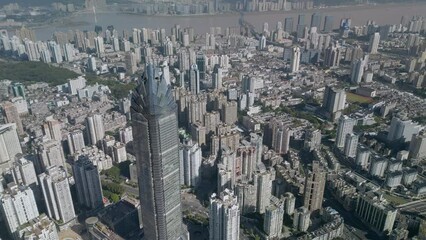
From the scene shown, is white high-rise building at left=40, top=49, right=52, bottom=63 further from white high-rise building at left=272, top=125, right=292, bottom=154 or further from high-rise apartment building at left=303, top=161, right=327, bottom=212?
high-rise apartment building at left=303, top=161, right=327, bottom=212

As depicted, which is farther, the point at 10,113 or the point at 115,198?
the point at 10,113


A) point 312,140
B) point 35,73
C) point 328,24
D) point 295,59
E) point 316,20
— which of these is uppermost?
point 316,20

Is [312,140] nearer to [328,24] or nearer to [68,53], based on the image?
[68,53]

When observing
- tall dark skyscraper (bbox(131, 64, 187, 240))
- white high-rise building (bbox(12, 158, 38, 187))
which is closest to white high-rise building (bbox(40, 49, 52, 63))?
white high-rise building (bbox(12, 158, 38, 187))

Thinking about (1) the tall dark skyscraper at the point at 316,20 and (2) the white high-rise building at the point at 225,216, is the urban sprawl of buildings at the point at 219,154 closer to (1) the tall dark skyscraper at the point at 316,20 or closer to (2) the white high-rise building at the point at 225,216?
(2) the white high-rise building at the point at 225,216

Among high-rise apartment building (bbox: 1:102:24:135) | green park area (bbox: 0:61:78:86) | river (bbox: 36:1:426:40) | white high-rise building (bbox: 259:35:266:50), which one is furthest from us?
river (bbox: 36:1:426:40)

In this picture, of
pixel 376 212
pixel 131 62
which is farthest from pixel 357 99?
pixel 131 62
